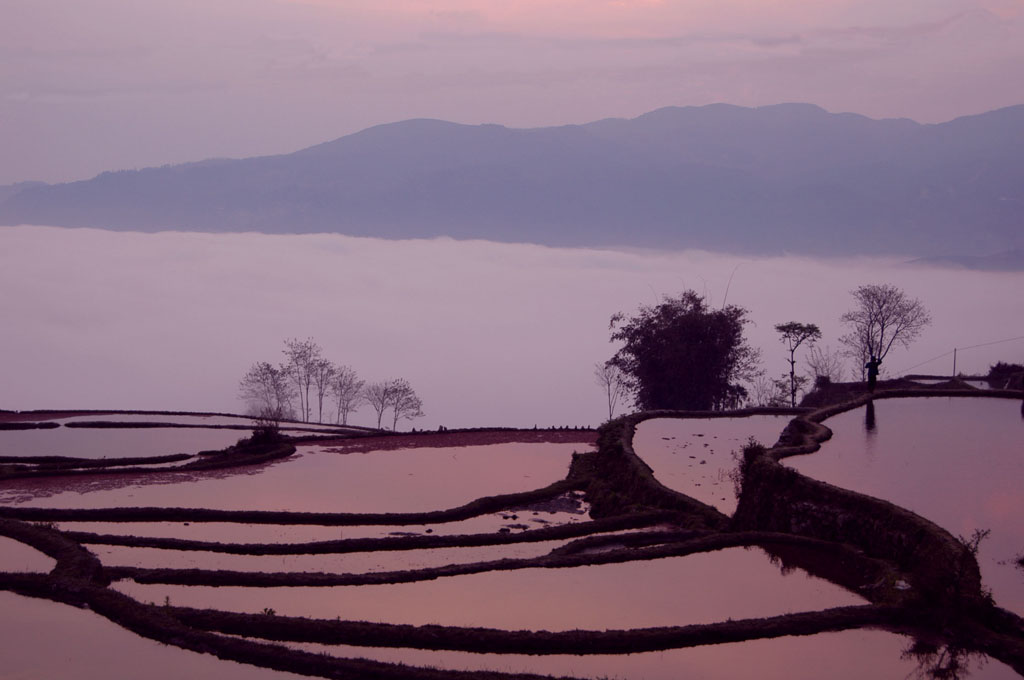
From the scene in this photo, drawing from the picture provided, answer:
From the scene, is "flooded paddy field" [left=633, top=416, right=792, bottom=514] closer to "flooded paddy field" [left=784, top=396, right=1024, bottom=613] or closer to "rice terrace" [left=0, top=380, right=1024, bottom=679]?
"rice terrace" [left=0, top=380, right=1024, bottom=679]

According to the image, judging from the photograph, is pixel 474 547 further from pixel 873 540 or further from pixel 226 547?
pixel 873 540

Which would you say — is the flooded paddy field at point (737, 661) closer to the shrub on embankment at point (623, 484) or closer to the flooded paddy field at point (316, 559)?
the flooded paddy field at point (316, 559)

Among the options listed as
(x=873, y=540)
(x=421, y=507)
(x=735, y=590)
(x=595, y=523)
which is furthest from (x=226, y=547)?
(x=873, y=540)

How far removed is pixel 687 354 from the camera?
52.7 metres

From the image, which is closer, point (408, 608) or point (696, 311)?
point (408, 608)

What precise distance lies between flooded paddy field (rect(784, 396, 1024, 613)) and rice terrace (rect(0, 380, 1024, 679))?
0.34 feet

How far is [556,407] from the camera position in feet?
490

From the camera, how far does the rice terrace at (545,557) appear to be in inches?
549

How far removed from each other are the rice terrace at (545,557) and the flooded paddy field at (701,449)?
0.14 m

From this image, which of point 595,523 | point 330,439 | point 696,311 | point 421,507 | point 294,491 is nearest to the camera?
point 595,523

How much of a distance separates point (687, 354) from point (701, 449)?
23.9 m

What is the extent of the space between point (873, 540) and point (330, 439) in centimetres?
2277

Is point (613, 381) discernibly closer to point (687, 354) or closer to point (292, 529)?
point (687, 354)

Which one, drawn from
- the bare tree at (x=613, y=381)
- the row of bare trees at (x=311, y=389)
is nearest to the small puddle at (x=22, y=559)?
the bare tree at (x=613, y=381)
